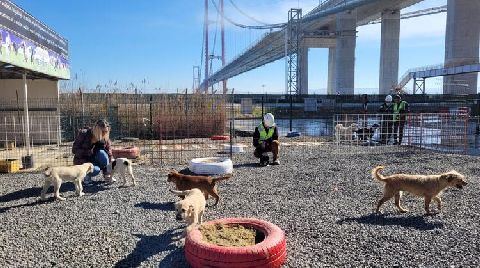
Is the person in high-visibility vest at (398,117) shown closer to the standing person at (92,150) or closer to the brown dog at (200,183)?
the brown dog at (200,183)

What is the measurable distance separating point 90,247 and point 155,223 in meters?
0.99

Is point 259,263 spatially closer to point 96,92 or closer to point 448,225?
point 448,225

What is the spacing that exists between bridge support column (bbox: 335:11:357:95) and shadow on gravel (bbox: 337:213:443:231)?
51597mm

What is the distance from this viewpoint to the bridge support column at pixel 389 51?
56812 mm

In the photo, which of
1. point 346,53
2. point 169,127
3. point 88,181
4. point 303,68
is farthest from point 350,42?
point 88,181

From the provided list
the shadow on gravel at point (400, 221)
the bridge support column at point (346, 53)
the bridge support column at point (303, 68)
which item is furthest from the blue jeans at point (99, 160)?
the bridge support column at point (303, 68)

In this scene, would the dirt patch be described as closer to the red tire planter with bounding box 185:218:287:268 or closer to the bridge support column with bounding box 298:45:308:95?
the red tire planter with bounding box 185:218:287:268

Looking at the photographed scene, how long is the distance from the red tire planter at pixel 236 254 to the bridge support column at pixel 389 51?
186ft

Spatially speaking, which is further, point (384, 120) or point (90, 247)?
point (384, 120)

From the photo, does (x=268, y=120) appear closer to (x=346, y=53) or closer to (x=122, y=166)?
(x=122, y=166)

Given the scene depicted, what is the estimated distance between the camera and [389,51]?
5716 centimetres

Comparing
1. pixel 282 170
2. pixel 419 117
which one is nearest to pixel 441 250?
pixel 282 170

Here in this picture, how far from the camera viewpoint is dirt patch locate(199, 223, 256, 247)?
396cm

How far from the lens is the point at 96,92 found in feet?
58.6
